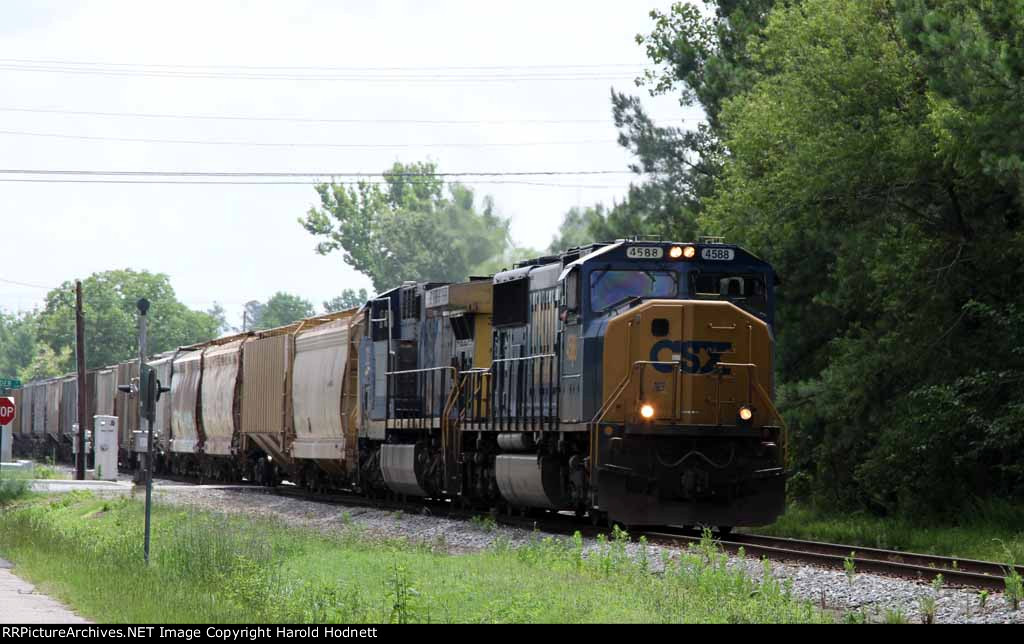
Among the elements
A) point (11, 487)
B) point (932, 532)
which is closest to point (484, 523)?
point (932, 532)

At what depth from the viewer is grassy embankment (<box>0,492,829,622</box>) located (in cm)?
1262

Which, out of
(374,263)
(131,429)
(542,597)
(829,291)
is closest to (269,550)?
(542,597)

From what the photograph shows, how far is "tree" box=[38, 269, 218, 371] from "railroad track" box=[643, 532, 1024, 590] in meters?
110

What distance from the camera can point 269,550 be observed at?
1834cm

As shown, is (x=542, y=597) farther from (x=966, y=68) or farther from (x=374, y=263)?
(x=374, y=263)

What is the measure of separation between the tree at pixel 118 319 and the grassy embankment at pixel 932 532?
107323 millimetres

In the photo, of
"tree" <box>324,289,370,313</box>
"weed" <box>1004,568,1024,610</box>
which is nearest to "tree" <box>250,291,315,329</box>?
"tree" <box>324,289,370,313</box>

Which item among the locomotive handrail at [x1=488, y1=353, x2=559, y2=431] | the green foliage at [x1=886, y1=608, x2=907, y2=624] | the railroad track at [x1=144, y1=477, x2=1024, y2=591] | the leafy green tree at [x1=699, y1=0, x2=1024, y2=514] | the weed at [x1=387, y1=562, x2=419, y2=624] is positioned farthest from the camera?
the leafy green tree at [x1=699, y1=0, x2=1024, y2=514]

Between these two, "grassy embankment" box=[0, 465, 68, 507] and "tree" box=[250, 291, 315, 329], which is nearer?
"grassy embankment" box=[0, 465, 68, 507]

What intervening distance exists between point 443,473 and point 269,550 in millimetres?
8049

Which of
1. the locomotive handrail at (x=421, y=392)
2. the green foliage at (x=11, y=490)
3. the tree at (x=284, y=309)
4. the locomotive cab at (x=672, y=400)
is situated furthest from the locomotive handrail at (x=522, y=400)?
the tree at (x=284, y=309)

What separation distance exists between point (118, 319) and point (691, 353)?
371 ft

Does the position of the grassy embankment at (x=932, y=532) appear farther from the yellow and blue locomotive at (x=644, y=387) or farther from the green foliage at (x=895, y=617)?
the green foliage at (x=895, y=617)

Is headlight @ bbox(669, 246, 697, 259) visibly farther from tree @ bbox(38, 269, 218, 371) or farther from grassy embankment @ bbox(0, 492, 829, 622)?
tree @ bbox(38, 269, 218, 371)
